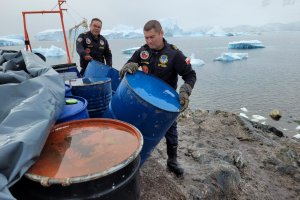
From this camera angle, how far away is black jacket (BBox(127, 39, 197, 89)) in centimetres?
347

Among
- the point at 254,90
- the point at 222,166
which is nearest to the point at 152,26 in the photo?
the point at 222,166

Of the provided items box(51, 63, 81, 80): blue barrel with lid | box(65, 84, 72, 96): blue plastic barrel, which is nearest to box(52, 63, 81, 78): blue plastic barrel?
box(51, 63, 81, 80): blue barrel with lid

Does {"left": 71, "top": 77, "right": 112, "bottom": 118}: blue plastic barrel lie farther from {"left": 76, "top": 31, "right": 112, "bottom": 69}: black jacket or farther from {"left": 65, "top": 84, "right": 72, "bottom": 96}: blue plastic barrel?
{"left": 76, "top": 31, "right": 112, "bottom": 69}: black jacket

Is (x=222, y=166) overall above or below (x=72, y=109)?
below

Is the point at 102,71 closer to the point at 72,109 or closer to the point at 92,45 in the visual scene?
the point at 92,45

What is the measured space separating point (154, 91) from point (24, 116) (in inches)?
56.7

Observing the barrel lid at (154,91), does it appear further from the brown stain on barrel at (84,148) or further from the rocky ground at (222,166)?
the rocky ground at (222,166)

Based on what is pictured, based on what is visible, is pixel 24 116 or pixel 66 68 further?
pixel 66 68

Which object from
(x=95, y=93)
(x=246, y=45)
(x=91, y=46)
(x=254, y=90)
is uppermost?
(x=91, y=46)

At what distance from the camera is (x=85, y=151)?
1.97 m

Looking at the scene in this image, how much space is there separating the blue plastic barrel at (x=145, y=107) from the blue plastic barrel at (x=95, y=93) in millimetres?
399

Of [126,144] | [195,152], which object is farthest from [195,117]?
[126,144]

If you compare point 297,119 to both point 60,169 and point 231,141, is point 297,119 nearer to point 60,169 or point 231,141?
point 231,141

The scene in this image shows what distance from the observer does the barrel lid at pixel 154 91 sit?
2819 millimetres
